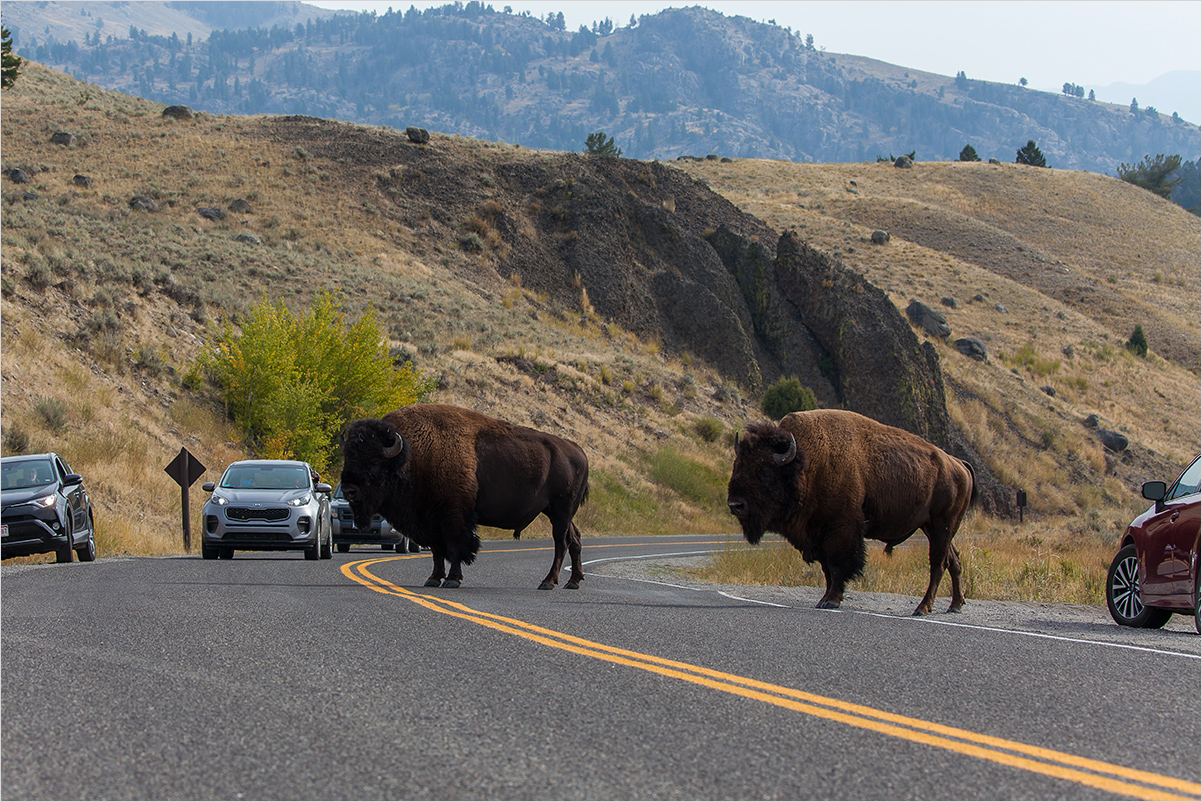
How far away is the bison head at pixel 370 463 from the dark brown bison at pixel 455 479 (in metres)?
0.01

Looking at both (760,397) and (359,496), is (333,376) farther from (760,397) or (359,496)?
(760,397)

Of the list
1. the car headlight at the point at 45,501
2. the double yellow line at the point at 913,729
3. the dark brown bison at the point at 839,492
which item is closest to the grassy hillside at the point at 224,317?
the car headlight at the point at 45,501

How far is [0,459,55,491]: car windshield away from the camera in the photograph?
16953 mm

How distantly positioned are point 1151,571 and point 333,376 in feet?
88.6

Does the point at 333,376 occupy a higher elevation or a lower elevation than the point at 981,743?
lower

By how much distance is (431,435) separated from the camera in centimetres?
1369

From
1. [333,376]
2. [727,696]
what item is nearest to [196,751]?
[727,696]

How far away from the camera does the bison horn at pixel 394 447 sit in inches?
512

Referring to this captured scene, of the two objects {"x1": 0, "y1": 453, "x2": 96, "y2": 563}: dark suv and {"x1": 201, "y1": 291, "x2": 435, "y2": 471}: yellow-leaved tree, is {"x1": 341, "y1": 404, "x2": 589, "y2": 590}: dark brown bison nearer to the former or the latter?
{"x1": 0, "y1": 453, "x2": 96, "y2": 563}: dark suv

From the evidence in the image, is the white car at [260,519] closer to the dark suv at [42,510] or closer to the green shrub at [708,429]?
the dark suv at [42,510]

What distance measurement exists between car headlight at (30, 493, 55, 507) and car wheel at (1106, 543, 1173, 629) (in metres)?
14.3

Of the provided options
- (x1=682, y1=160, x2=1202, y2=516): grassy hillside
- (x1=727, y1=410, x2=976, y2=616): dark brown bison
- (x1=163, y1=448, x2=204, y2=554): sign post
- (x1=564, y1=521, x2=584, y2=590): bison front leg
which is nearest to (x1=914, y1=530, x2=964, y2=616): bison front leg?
(x1=727, y1=410, x2=976, y2=616): dark brown bison

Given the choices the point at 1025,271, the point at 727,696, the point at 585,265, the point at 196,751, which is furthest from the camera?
A: the point at 1025,271

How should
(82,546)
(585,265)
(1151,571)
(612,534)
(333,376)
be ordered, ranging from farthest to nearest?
(585,265)
(612,534)
(333,376)
(82,546)
(1151,571)
